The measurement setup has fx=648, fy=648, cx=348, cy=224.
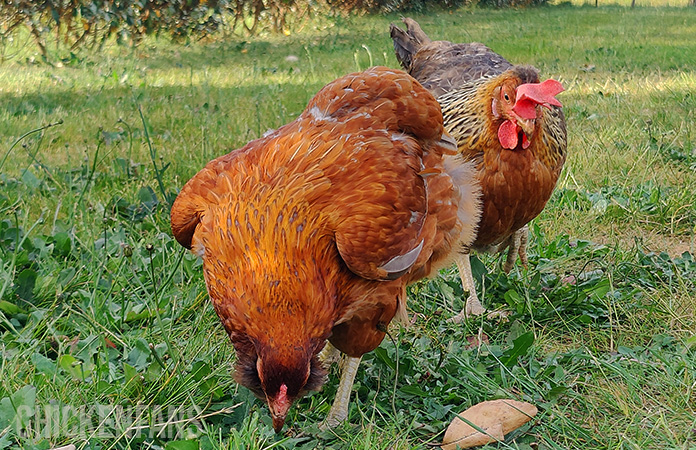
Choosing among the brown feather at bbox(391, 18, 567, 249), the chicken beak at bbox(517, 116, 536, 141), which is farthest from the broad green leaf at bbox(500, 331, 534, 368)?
the chicken beak at bbox(517, 116, 536, 141)

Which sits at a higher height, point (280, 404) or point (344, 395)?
point (280, 404)

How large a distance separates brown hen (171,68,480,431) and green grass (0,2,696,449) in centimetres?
27

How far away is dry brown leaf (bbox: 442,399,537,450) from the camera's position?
227 cm

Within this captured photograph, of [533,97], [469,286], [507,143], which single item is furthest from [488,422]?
[533,97]

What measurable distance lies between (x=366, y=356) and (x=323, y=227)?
90cm

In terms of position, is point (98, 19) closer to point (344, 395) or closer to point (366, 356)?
point (366, 356)

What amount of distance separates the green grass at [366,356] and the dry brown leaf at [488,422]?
0.26 ft

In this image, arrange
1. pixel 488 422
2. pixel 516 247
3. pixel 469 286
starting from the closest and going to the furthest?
pixel 488 422 < pixel 469 286 < pixel 516 247

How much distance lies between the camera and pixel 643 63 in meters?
8.70

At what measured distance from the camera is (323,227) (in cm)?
215

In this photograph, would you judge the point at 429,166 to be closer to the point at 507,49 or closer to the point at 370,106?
the point at 370,106

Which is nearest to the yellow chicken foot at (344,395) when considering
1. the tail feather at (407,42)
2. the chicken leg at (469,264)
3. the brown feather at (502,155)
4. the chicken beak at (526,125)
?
the chicken leg at (469,264)

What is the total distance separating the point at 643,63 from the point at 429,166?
732 cm

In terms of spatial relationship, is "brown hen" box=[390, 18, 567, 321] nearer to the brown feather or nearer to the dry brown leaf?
the brown feather
